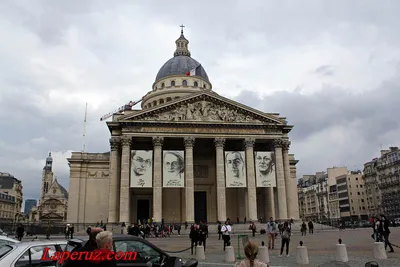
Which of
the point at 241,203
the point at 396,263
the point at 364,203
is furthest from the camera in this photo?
the point at 364,203

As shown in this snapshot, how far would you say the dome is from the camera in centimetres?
6842

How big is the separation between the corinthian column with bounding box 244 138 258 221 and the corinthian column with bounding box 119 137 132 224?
13.5 meters

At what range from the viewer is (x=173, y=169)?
40344mm

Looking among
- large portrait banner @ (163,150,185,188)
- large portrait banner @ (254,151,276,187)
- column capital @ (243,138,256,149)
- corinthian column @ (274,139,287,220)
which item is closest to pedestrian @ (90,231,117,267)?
large portrait banner @ (163,150,185,188)

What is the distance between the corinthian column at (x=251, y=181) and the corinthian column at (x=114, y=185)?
14943 mm

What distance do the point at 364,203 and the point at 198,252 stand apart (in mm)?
80383

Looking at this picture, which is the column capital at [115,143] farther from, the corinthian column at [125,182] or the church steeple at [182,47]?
the church steeple at [182,47]

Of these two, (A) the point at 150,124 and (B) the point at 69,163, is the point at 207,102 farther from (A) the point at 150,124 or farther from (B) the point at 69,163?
(B) the point at 69,163

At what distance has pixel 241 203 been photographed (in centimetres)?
4644

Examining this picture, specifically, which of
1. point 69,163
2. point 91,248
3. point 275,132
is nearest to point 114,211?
point 69,163

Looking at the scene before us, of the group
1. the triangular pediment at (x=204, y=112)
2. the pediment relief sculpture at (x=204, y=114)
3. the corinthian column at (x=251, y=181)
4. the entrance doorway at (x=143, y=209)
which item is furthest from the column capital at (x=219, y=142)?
the entrance doorway at (x=143, y=209)

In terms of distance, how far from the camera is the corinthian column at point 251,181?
41.1 meters

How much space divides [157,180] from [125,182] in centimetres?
355

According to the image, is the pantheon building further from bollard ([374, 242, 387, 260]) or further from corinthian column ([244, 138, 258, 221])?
bollard ([374, 242, 387, 260])
